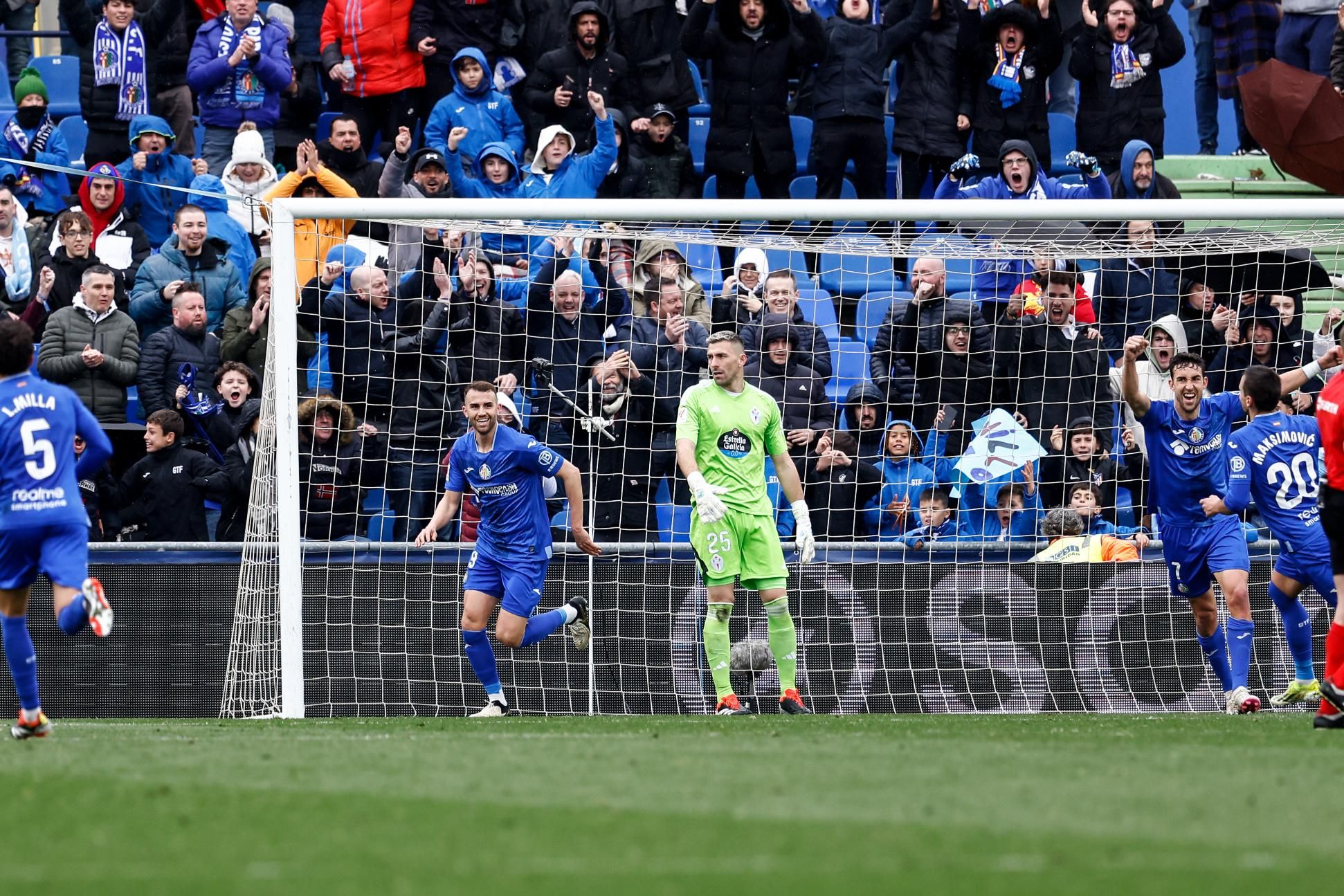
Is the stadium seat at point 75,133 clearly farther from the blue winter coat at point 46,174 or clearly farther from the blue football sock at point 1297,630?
the blue football sock at point 1297,630

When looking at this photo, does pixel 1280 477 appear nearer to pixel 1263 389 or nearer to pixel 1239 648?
pixel 1263 389

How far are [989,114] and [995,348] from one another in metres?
4.04

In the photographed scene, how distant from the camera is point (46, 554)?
28.5ft

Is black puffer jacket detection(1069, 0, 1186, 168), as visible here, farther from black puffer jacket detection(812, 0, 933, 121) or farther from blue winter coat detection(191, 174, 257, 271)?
blue winter coat detection(191, 174, 257, 271)

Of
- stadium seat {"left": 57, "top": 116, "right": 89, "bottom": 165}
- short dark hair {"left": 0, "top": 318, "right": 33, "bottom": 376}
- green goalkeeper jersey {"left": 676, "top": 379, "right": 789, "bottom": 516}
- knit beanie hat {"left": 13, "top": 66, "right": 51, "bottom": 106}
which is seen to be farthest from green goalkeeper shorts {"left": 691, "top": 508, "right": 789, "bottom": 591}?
stadium seat {"left": 57, "top": 116, "right": 89, "bottom": 165}

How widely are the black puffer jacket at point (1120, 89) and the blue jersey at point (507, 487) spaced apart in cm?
812

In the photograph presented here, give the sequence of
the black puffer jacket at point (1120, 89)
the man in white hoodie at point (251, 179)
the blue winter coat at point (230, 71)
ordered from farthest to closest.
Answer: the black puffer jacket at point (1120, 89) → the blue winter coat at point (230, 71) → the man in white hoodie at point (251, 179)

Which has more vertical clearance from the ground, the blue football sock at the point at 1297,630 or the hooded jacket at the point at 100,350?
the hooded jacket at the point at 100,350

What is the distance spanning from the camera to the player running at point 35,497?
28.1ft

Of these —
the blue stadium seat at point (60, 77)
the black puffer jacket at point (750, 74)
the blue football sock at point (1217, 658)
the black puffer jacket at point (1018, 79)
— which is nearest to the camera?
the blue football sock at point (1217, 658)

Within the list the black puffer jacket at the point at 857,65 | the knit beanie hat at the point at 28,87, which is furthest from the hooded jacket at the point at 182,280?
the black puffer jacket at the point at 857,65

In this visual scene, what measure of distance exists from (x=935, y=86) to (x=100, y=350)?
8.30 meters

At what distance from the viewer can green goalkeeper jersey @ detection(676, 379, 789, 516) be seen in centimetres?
1170

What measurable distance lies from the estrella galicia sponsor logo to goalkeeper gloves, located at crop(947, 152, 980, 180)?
233 inches
